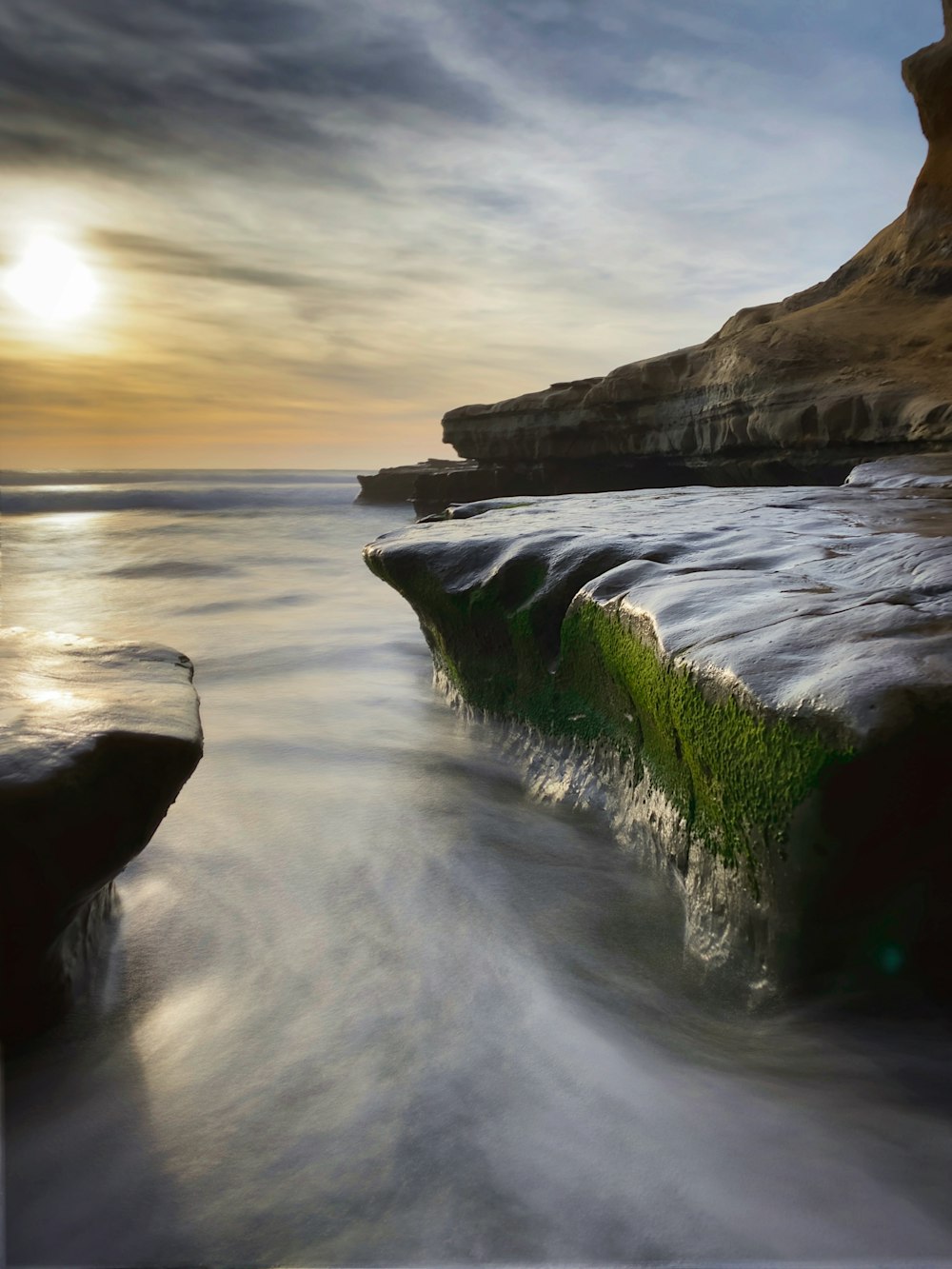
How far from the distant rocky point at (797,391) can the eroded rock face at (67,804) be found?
401 inches

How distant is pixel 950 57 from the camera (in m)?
14.9

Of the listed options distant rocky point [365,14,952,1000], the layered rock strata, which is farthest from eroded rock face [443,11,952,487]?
the layered rock strata

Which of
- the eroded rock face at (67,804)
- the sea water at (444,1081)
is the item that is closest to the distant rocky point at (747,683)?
the sea water at (444,1081)

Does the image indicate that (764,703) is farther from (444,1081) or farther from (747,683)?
(444,1081)

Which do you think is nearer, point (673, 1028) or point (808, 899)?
point (808, 899)

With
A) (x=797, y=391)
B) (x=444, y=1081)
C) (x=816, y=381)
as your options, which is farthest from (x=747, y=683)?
(x=816, y=381)

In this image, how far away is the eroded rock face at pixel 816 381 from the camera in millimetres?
11594

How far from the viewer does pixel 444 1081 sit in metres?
1.72

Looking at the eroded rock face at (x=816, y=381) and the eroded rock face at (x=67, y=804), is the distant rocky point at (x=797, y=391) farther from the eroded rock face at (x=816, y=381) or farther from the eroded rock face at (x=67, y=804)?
the eroded rock face at (x=67, y=804)

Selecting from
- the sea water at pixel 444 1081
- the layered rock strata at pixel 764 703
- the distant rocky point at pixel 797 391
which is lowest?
the sea water at pixel 444 1081

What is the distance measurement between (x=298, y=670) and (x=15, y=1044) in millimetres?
4350

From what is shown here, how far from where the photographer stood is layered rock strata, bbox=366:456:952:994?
1571mm

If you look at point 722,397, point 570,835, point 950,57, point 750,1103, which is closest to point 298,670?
point 570,835

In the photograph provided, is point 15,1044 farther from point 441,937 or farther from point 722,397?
point 722,397
